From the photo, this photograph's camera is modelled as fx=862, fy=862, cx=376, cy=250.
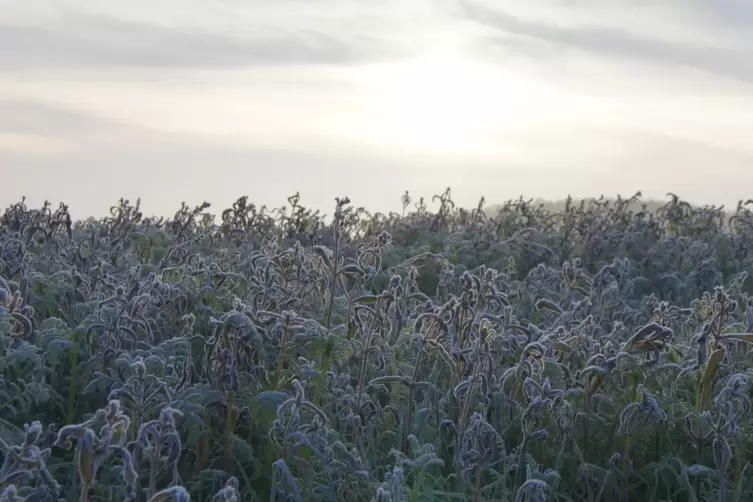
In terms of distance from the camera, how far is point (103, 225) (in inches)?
379

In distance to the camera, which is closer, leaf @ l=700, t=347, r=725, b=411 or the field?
the field

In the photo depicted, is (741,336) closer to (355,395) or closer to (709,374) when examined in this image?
(709,374)

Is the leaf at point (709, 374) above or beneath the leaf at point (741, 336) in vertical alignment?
beneath

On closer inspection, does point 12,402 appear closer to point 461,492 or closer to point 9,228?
point 461,492

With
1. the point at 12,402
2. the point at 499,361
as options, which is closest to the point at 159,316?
the point at 12,402

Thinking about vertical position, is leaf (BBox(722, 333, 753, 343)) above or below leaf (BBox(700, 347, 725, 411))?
above

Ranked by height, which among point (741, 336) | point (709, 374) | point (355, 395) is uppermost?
point (741, 336)

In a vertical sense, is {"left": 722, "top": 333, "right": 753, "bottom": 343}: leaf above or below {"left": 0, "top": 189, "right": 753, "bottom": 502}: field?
above

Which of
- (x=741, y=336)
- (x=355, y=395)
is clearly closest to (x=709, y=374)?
(x=741, y=336)

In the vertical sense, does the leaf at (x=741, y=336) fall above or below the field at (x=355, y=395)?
above

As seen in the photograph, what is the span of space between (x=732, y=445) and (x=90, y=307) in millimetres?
3613

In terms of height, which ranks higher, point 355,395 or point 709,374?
point 709,374

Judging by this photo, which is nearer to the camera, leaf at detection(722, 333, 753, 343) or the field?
the field

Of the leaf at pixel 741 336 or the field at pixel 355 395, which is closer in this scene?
the field at pixel 355 395
